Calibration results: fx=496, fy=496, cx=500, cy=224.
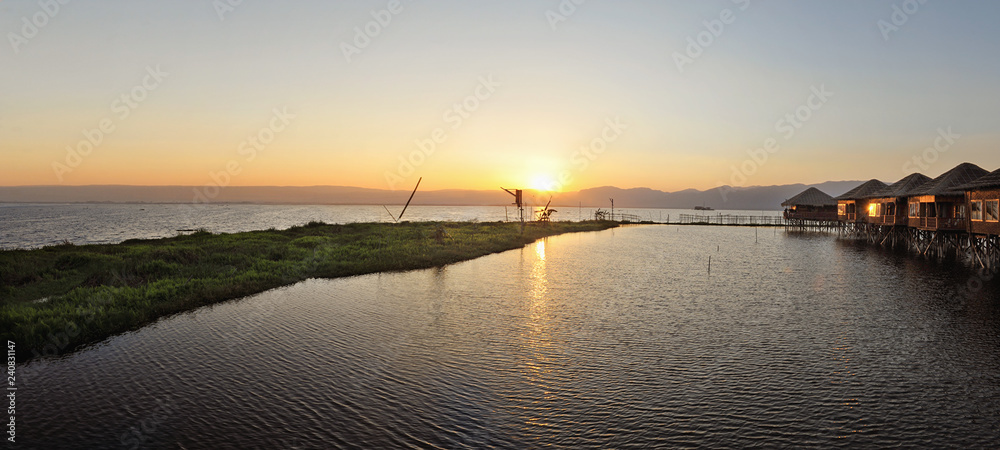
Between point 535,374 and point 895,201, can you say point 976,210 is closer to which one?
point 895,201

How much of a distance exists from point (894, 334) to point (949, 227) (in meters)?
27.2

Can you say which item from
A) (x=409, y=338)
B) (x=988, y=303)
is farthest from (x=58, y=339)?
(x=988, y=303)

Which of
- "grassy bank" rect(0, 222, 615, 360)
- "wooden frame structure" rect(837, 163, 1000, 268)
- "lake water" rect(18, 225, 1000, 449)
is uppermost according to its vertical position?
"wooden frame structure" rect(837, 163, 1000, 268)

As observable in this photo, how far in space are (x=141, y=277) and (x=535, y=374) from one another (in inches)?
791

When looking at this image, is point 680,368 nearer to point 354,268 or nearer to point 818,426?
point 818,426

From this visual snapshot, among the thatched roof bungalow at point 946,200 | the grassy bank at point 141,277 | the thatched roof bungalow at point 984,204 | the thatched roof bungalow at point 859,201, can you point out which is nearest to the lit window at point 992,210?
the thatched roof bungalow at point 984,204

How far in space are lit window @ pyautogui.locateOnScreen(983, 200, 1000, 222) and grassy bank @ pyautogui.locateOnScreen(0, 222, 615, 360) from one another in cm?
3145

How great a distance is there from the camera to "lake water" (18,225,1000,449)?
8.67 meters

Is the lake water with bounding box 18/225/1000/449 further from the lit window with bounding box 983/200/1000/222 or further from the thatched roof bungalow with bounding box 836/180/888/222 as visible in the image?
the thatched roof bungalow with bounding box 836/180/888/222

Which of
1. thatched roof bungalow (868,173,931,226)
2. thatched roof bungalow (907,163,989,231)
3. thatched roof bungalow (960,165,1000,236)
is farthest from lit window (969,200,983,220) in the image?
thatched roof bungalow (868,173,931,226)

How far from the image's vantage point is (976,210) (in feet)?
98.8

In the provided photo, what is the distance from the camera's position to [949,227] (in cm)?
3434

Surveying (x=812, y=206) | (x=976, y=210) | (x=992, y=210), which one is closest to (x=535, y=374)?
(x=992, y=210)

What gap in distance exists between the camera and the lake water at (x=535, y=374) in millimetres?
8672
